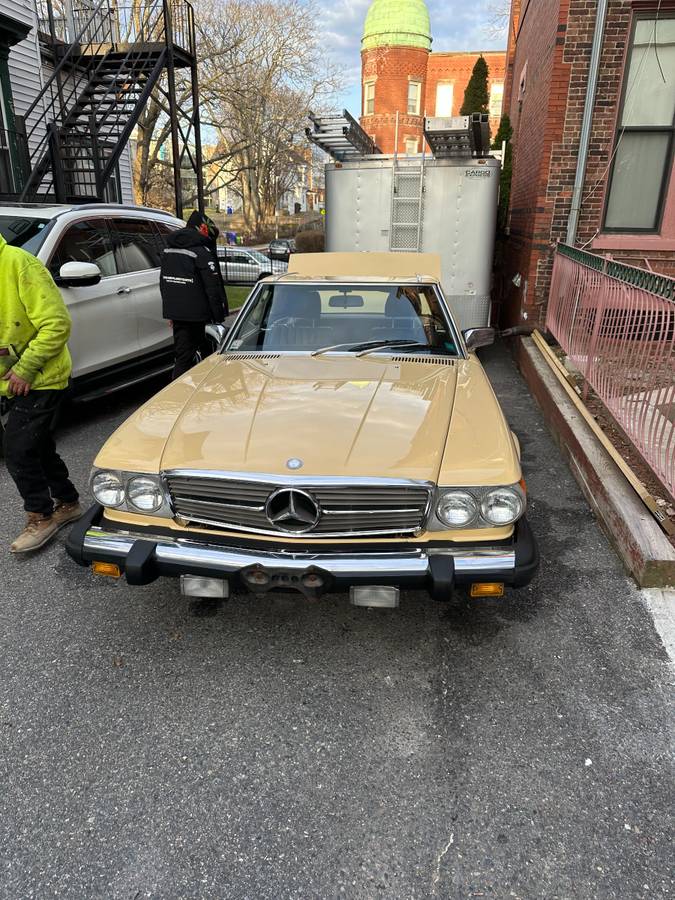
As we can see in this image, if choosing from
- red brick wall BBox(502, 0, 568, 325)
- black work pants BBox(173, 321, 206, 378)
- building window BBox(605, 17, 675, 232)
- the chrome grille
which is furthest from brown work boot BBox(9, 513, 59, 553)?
building window BBox(605, 17, 675, 232)

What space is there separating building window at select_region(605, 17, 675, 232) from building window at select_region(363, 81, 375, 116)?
3747 centimetres

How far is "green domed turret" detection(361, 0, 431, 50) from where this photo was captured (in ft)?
131

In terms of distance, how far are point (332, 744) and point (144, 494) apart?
1.32m

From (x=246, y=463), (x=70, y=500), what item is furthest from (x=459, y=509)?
(x=70, y=500)

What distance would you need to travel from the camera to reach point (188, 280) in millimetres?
6367

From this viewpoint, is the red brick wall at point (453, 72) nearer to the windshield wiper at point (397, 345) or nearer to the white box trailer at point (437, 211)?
the white box trailer at point (437, 211)

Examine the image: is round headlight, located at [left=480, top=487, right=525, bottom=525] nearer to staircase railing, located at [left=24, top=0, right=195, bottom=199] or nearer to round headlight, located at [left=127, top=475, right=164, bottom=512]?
round headlight, located at [left=127, top=475, right=164, bottom=512]

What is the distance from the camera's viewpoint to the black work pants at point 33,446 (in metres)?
3.89

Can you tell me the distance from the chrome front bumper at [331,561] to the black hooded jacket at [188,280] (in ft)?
13.0

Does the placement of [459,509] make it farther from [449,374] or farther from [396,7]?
[396,7]

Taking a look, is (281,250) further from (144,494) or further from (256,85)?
(144,494)

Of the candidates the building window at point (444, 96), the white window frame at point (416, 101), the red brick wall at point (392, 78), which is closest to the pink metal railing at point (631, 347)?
the red brick wall at point (392, 78)

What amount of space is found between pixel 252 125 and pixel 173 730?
116 ft

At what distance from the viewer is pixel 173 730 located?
267 centimetres
